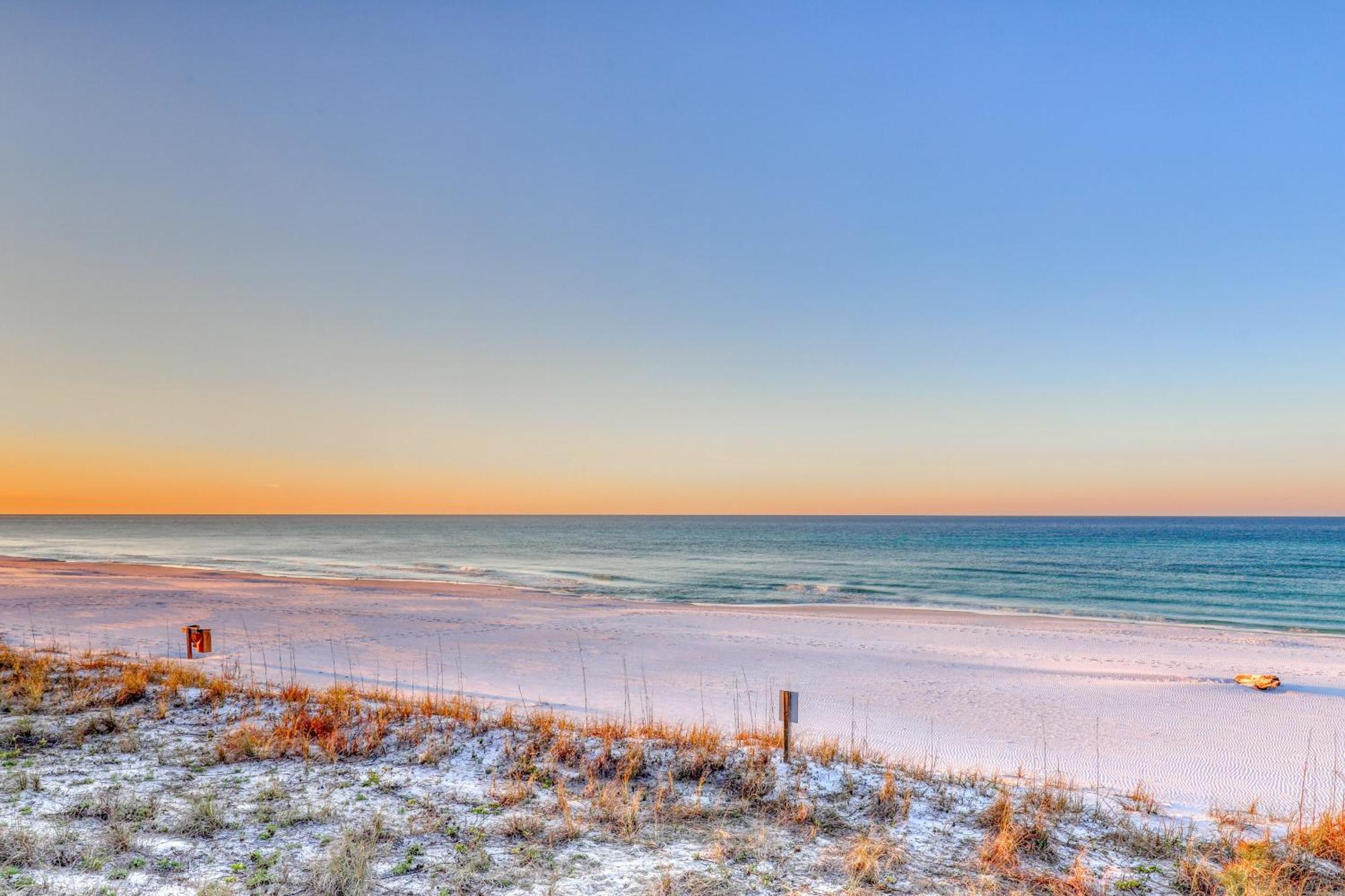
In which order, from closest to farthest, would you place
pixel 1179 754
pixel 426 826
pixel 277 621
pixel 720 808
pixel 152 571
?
pixel 426 826
pixel 720 808
pixel 1179 754
pixel 277 621
pixel 152 571

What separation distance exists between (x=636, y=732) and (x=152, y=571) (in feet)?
147

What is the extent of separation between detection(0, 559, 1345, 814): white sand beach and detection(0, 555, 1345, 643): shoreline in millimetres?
604

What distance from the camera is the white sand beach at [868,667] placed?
10641 mm

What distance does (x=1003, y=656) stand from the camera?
62.6 feet

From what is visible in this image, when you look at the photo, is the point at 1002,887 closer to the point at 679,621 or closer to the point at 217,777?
the point at 217,777

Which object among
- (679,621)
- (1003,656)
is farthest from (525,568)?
(1003,656)

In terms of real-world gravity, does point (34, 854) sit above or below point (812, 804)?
above

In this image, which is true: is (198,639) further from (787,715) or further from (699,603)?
(699,603)

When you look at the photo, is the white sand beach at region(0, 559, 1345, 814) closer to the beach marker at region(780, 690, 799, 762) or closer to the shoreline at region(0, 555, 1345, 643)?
the shoreline at region(0, 555, 1345, 643)

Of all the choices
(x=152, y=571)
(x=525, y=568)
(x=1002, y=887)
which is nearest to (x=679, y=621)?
(x=1002, y=887)

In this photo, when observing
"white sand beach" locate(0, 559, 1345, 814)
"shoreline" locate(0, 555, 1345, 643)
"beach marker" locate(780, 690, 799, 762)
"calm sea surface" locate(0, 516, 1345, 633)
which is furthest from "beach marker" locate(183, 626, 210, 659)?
"calm sea surface" locate(0, 516, 1345, 633)

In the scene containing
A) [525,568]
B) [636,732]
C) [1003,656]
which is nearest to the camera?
[636,732]

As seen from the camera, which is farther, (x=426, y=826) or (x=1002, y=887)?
(x=426, y=826)

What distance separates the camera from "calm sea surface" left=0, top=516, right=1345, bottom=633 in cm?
3325
